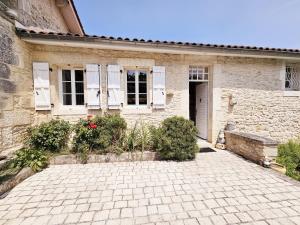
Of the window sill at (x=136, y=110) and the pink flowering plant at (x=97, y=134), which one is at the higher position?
the window sill at (x=136, y=110)

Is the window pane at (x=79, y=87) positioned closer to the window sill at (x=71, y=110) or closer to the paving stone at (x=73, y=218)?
the window sill at (x=71, y=110)

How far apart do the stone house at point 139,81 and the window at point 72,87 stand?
0.11 ft

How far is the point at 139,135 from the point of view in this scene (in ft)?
17.9

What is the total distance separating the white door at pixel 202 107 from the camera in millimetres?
6816

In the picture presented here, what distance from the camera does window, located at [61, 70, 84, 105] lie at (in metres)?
5.76

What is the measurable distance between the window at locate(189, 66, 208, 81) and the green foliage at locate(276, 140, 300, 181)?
3.61m

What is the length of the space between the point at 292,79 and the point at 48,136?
31.8 ft

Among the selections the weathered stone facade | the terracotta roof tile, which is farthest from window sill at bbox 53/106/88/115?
the terracotta roof tile

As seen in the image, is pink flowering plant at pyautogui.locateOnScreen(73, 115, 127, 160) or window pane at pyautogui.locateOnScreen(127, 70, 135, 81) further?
window pane at pyautogui.locateOnScreen(127, 70, 135, 81)

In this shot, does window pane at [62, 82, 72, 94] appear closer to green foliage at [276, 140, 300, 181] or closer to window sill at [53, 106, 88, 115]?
window sill at [53, 106, 88, 115]

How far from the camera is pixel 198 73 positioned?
21.3 ft

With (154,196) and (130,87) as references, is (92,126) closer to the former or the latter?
(130,87)

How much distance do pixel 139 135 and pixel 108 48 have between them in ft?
10.1

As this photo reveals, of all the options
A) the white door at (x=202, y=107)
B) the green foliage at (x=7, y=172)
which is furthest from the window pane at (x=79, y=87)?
the white door at (x=202, y=107)
